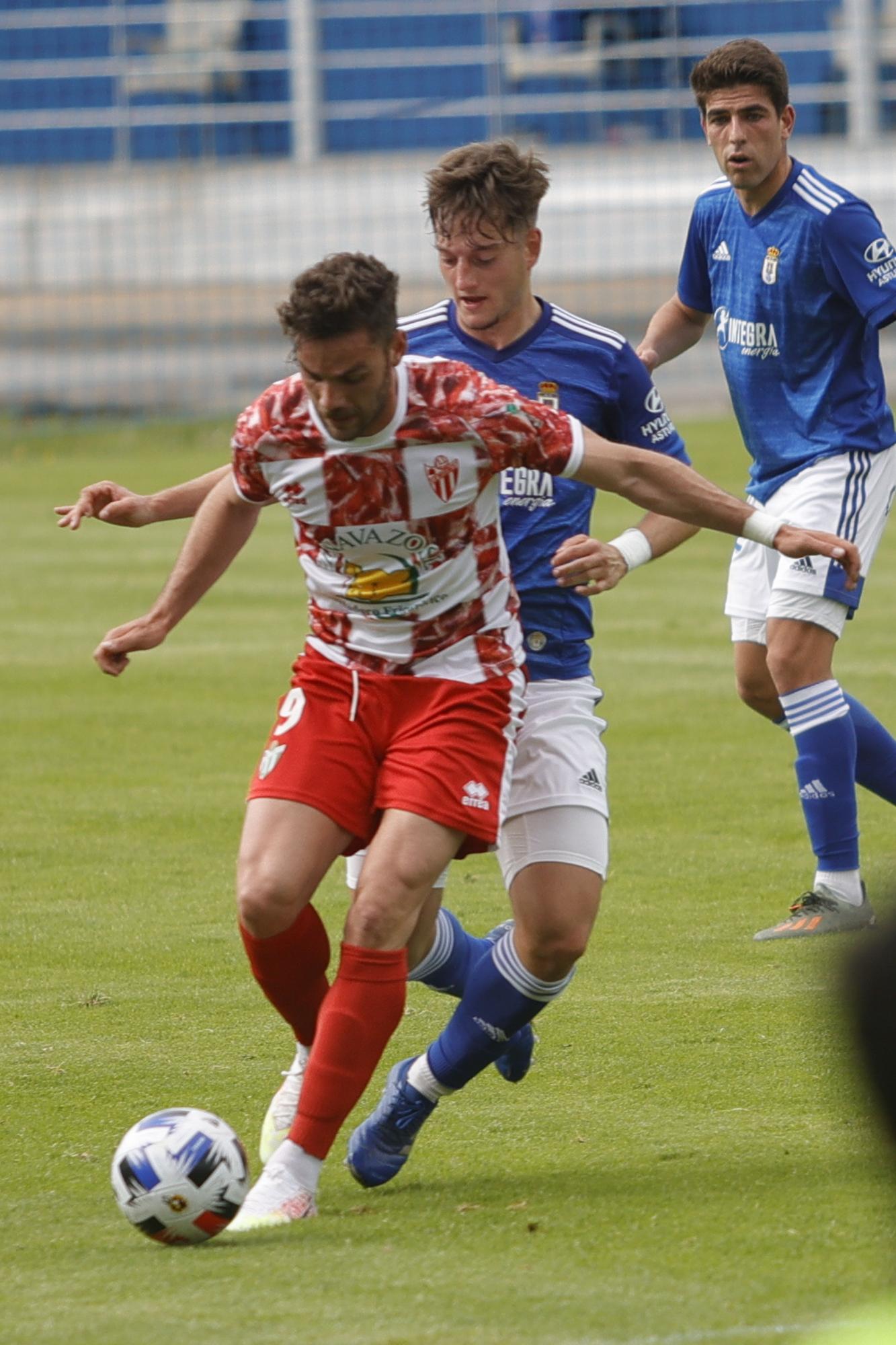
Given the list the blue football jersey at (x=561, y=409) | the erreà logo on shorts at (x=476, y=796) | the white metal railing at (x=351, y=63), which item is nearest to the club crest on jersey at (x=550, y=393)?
Result: the blue football jersey at (x=561, y=409)

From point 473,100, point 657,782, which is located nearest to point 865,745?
point 657,782

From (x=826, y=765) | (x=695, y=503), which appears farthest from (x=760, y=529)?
(x=826, y=765)

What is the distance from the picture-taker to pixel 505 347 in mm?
4734

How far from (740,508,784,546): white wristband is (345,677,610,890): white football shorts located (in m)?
0.57

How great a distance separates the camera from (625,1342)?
3244 mm

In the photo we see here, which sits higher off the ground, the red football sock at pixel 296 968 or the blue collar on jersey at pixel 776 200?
the blue collar on jersey at pixel 776 200

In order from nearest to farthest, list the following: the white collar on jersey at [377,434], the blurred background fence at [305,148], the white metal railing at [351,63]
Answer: the white collar on jersey at [377,434] < the blurred background fence at [305,148] < the white metal railing at [351,63]

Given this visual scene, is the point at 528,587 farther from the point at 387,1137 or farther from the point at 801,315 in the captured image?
the point at 801,315

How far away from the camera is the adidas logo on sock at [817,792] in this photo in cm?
631

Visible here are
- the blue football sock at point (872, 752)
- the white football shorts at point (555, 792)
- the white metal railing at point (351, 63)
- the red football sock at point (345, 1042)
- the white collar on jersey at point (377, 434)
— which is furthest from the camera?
the white metal railing at point (351, 63)

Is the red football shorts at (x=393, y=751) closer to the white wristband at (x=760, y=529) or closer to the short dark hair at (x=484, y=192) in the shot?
the white wristband at (x=760, y=529)

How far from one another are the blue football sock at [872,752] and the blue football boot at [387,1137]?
107 inches

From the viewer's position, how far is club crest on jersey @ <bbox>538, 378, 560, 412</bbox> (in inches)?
184

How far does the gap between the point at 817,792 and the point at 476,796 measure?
2.38 metres
